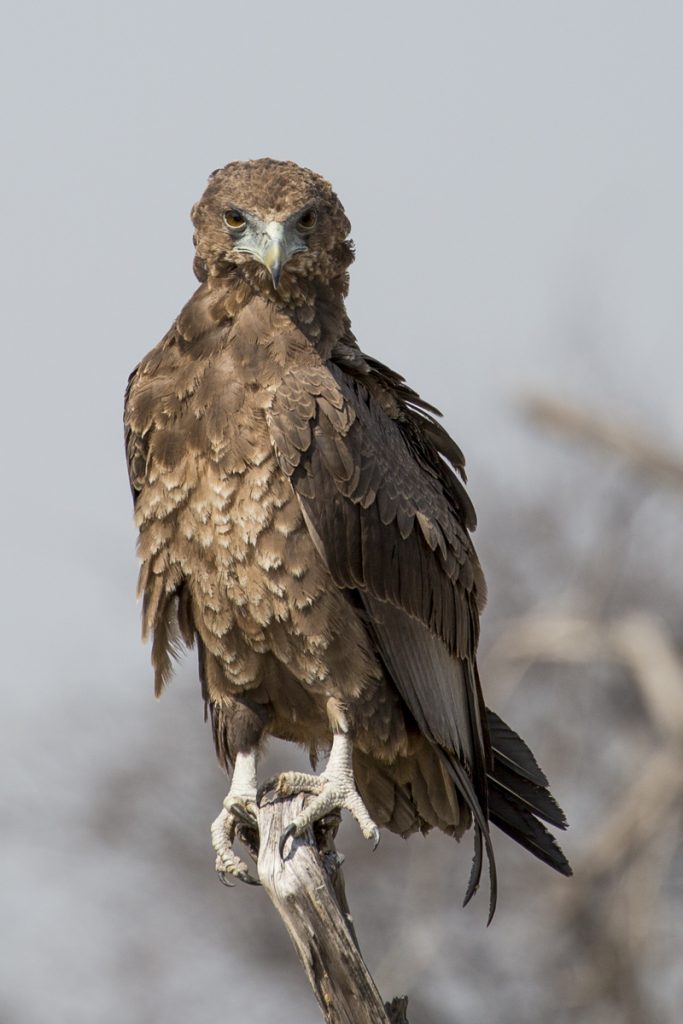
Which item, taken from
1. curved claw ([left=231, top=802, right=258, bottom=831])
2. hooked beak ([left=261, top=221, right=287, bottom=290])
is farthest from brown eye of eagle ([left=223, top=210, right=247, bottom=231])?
curved claw ([left=231, top=802, right=258, bottom=831])

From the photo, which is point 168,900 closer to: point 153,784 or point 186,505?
point 153,784

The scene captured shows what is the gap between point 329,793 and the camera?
559 centimetres

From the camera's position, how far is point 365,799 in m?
6.25

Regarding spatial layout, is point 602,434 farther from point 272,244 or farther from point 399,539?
point 272,244

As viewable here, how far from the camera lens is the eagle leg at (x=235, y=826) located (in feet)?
18.4

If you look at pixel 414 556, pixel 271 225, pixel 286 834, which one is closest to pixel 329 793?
pixel 286 834

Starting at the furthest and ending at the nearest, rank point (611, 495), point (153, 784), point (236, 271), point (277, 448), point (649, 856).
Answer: point (153, 784)
point (611, 495)
point (649, 856)
point (236, 271)
point (277, 448)

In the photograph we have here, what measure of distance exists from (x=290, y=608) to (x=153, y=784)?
550 inches

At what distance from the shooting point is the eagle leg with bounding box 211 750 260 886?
5.62 metres

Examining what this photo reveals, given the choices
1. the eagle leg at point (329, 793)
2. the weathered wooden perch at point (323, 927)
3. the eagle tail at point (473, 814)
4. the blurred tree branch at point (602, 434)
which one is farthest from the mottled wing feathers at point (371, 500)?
the blurred tree branch at point (602, 434)

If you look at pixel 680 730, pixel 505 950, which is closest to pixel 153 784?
pixel 505 950

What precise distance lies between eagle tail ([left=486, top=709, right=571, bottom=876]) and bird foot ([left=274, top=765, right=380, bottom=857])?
29.6 inches

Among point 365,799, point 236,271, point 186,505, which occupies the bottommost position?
point 365,799

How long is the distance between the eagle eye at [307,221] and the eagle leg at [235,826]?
2.03 m
